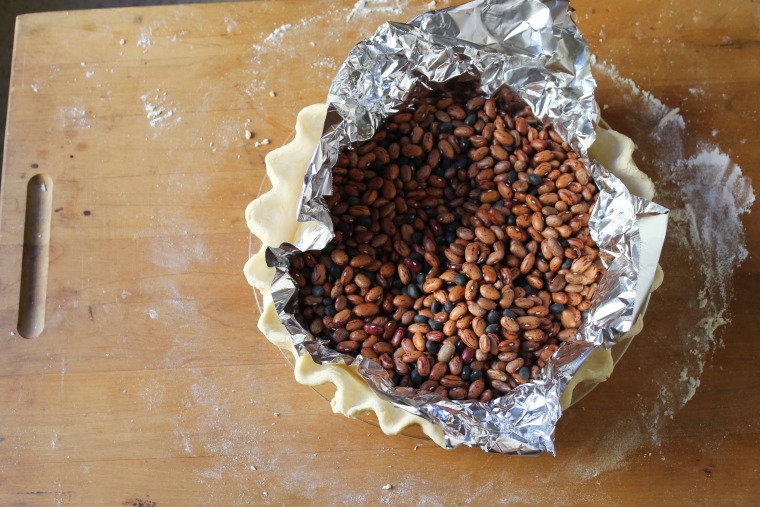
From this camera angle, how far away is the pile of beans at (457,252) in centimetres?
128

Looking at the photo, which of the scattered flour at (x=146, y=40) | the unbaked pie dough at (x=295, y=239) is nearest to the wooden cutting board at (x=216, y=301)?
the scattered flour at (x=146, y=40)

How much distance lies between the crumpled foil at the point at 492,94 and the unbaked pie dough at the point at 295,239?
5cm

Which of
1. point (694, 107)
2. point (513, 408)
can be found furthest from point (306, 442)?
point (694, 107)

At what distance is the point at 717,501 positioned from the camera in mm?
1405

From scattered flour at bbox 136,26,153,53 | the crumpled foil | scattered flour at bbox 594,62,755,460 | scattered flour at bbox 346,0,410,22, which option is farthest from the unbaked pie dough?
scattered flour at bbox 136,26,153,53

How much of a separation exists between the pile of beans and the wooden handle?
0.60m

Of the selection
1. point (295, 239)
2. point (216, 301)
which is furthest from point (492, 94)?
point (216, 301)

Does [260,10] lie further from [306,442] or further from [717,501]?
[717,501]

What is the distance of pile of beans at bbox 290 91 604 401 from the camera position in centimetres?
128

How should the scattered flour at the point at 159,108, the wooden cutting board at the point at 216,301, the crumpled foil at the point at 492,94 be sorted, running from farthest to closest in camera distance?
the scattered flour at the point at 159,108 < the wooden cutting board at the point at 216,301 < the crumpled foil at the point at 492,94

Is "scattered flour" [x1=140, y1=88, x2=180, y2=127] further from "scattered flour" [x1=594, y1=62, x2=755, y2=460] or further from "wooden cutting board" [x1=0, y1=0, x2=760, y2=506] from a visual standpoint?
"scattered flour" [x1=594, y1=62, x2=755, y2=460]

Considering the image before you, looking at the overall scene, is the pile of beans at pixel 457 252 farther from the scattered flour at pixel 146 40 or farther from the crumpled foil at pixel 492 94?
the scattered flour at pixel 146 40

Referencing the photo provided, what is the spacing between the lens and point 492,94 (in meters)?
1.38

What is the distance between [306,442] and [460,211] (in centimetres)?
55
